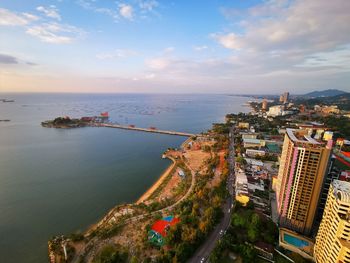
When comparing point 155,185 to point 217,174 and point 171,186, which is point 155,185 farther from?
point 217,174

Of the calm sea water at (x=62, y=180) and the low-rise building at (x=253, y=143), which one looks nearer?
the calm sea water at (x=62, y=180)

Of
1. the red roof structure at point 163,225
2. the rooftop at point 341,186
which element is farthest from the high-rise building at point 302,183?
the red roof structure at point 163,225

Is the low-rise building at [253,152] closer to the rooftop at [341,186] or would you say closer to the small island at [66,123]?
the rooftop at [341,186]

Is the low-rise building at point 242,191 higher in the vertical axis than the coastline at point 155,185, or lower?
higher

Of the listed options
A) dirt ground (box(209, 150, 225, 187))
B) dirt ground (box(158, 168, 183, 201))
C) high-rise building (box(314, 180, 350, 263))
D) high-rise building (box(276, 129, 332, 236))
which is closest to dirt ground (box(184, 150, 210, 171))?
dirt ground (box(209, 150, 225, 187))

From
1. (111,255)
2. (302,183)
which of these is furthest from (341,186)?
(111,255)

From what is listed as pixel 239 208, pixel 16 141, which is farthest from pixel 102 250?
pixel 16 141

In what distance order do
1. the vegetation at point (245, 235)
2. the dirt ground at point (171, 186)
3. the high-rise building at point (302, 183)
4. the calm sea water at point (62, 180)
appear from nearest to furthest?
the vegetation at point (245, 235), the high-rise building at point (302, 183), the calm sea water at point (62, 180), the dirt ground at point (171, 186)
